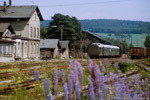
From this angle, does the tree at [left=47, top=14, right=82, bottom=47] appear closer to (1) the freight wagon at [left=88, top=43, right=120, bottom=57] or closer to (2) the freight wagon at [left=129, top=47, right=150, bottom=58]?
(1) the freight wagon at [left=88, top=43, right=120, bottom=57]

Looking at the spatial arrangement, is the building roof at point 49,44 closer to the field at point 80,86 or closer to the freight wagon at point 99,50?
the freight wagon at point 99,50

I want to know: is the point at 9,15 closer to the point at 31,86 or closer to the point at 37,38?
the point at 37,38

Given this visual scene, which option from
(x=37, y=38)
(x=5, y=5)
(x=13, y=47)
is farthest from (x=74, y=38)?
(x=13, y=47)

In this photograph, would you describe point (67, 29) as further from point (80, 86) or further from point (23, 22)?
point (80, 86)

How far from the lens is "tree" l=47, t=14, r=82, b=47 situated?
70.1 m

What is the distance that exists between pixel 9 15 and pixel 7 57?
10398mm

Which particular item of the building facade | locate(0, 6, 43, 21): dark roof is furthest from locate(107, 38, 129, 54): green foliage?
locate(0, 6, 43, 21): dark roof

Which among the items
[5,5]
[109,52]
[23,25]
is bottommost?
[109,52]

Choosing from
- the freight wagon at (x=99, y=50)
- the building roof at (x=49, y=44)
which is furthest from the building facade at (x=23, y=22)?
the freight wagon at (x=99, y=50)

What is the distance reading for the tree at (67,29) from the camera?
7012 centimetres

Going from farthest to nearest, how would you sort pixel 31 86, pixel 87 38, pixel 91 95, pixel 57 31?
pixel 87 38, pixel 57 31, pixel 31 86, pixel 91 95

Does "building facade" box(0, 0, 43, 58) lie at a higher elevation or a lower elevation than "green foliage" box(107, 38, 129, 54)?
higher

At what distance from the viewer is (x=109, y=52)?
52062 mm

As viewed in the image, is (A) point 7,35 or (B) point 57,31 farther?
(B) point 57,31
